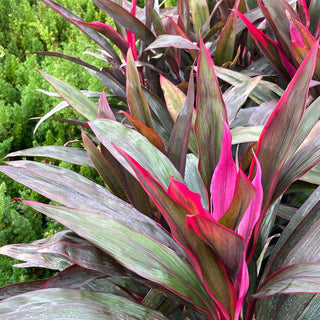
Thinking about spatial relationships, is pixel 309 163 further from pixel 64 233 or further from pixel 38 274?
pixel 38 274

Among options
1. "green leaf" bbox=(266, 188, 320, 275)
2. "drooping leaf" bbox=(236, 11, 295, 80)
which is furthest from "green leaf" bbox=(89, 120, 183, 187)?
"drooping leaf" bbox=(236, 11, 295, 80)

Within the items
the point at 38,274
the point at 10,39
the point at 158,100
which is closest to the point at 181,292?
the point at 158,100

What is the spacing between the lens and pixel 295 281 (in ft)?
1.97

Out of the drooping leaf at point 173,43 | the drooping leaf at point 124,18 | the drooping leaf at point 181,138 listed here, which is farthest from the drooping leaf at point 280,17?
the drooping leaf at point 181,138

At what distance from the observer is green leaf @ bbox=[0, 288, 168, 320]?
581 mm

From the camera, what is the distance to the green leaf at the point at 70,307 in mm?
581

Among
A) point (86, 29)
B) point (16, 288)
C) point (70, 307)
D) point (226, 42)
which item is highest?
point (86, 29)

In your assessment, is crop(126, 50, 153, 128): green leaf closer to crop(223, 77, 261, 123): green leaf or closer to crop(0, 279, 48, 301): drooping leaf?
crop(223, 77, 261, 123): green leaf

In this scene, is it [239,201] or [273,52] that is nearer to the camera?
[239,201]

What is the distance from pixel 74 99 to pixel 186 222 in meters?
0.58

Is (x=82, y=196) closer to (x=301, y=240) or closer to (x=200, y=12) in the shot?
(x=301, y=240)

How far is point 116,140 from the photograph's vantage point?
0.78 meters

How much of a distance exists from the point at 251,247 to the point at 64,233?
0.33 meters

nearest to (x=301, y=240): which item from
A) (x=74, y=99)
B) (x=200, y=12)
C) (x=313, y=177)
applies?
(x=313, y=177)
